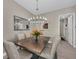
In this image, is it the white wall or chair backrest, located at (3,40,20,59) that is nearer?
chair backrest, located at (3,40,20,59)

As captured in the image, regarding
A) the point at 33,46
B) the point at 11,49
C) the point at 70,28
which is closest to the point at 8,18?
the point at 33,46

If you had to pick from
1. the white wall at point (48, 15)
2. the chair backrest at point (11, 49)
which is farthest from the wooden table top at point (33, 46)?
the white wall at point (48, 15)

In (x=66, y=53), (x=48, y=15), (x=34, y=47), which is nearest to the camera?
(x=34, y=47)

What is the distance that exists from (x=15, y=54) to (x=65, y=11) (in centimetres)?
592

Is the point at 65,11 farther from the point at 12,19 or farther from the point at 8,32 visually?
the point at 8,32

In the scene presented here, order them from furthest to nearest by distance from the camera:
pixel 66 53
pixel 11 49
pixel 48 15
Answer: pixel 48 15, pixel 66 53, pixel 11 49

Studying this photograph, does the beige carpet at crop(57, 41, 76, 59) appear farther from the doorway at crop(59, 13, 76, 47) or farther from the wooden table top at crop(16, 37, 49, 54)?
the wooden table top at crop(16, 37, 49, 54)

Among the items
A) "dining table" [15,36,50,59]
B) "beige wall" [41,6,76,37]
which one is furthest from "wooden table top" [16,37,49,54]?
"beige wall" [41,6,76,37]

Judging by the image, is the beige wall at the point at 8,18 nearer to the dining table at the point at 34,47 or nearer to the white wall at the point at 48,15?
the white wall at the point at 48,15

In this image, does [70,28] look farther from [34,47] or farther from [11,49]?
[11,49]

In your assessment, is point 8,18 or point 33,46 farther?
point 8,18

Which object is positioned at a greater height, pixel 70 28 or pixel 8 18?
pixel 8 18

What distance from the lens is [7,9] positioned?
142 inches

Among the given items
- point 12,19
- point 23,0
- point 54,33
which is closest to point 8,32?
point 12,19
